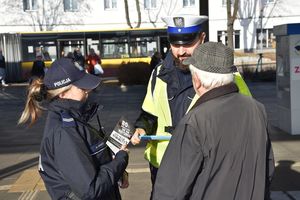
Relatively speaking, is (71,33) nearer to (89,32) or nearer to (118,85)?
(89,32)

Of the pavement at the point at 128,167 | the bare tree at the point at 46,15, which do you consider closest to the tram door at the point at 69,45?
the pavement at the point at 128,167

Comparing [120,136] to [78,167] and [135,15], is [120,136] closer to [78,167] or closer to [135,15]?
[78,167]

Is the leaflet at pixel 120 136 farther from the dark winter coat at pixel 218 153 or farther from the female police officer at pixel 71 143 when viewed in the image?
the dark winter coat at pixel 218 153

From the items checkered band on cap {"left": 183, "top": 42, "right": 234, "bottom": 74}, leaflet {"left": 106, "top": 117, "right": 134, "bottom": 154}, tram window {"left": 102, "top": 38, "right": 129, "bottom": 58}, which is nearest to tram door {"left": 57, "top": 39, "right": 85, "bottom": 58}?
tram window {"left": 102, "top": 38, "right": 129, "bottom": 58}

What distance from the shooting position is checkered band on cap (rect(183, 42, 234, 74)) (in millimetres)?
2301

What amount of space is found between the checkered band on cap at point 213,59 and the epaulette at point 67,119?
28.4 inches

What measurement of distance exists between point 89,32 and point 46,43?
2321 millimetres

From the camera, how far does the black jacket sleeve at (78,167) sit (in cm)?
249

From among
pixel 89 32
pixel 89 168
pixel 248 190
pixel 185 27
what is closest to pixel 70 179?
pixel 89 168

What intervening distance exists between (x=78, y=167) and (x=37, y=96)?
542 millimetres

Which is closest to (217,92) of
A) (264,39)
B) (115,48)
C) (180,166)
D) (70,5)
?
(180,166)

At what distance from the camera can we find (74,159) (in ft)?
8.17

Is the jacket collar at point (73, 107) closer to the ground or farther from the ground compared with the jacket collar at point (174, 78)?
closer to the ground

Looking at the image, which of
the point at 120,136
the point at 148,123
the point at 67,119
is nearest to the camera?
the point at 67,119
